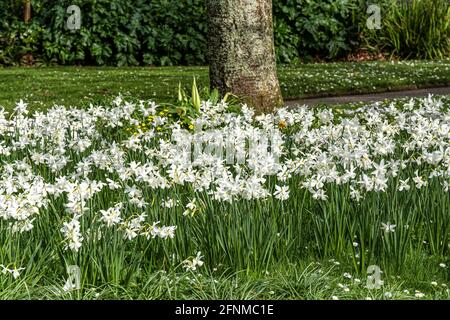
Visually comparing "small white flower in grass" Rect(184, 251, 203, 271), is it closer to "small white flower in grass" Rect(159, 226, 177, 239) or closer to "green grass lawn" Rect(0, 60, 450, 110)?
"small white flower in grass" Rect(159, 226, 177, 239)

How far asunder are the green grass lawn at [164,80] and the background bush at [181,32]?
0.88 metres

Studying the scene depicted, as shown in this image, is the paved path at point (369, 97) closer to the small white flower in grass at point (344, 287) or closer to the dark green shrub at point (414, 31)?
the dark green shrub at point (414, 31)

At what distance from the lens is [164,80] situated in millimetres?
12891

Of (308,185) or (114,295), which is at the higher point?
(308,185)

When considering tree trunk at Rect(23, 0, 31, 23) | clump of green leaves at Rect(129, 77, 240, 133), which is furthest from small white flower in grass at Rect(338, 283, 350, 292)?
tree trunk at Rect(23, 0, 31, 23)

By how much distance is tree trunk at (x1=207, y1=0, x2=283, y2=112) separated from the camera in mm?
8414

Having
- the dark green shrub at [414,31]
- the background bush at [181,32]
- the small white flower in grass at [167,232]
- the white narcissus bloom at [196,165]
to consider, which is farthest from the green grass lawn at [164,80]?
the small white flower in grass at [167,232]

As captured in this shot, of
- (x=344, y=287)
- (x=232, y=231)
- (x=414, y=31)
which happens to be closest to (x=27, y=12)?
(x=414, y=31)

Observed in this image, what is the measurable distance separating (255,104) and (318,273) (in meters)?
4.39

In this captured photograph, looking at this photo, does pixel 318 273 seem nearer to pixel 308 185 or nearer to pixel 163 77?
pixel 308 185

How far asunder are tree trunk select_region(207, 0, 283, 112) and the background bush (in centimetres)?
731

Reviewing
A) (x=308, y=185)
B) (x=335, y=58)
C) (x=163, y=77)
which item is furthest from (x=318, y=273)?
(x=335, y=58)

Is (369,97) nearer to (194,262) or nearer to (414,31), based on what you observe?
(414,31)
